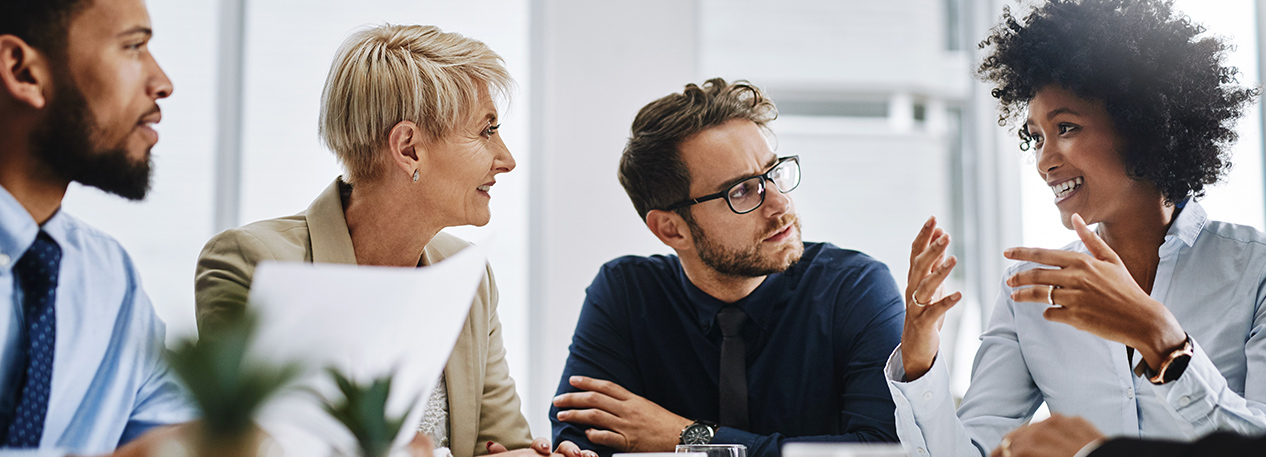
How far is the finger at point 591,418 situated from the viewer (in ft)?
5.61

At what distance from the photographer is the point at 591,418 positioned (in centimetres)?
173

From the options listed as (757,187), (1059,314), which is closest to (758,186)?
(757,187)

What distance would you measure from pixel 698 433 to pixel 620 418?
168mm

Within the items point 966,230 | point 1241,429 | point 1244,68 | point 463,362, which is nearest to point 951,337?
point 966,230

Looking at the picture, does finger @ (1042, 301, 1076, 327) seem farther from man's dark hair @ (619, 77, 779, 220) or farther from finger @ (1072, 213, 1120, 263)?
man's dark hair @ (619, 77, 779, 220)

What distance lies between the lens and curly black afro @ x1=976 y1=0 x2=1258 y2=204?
5.31 feet

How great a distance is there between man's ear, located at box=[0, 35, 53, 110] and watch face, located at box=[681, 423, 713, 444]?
4.04 feet

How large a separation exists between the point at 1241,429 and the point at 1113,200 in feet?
1.67

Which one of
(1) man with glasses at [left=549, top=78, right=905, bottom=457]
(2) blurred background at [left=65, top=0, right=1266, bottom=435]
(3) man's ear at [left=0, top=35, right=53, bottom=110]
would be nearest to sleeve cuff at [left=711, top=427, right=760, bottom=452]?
(1) man with glasses at [left=549, top=78, right=905, bottom=457]

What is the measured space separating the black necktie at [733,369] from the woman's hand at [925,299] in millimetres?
466

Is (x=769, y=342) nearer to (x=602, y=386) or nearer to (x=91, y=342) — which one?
(x=602, y=386)

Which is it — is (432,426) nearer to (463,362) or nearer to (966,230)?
(463,362)

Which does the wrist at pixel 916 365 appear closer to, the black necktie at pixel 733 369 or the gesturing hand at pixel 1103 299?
the gesturing hand at pixel 1103 299

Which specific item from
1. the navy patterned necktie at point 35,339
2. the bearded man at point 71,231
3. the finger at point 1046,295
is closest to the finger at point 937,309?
the finger at point 1046,295
